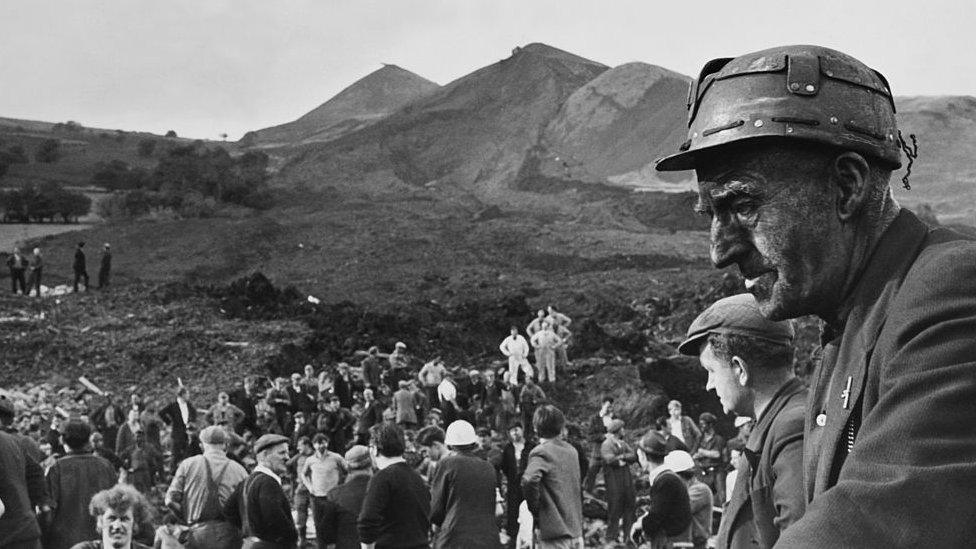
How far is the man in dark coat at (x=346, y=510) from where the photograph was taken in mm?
8805

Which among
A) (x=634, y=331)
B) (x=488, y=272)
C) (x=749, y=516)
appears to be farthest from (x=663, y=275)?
(x=749, y=516)

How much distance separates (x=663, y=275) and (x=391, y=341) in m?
17.3

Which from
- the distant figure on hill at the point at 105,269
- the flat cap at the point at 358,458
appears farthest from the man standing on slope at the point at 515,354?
the distant figure on hill at the point at 105,269

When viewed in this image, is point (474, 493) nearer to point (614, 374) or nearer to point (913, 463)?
point (913, 463)

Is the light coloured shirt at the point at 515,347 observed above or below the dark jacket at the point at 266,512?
below

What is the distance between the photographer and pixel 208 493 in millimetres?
8211

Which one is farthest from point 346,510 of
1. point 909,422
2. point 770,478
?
point 909,422

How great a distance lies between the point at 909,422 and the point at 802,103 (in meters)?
0.46

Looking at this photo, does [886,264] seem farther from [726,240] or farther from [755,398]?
[755,398]

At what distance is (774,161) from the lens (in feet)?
5.54

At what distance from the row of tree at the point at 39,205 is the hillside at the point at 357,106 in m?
44.6

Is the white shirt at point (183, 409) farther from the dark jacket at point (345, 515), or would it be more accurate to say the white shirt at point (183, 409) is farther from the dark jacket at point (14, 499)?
the dark jacket at point (14, 499)

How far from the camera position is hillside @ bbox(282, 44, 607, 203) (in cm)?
9100

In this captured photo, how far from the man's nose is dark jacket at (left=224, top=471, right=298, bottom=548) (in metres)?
5.96
